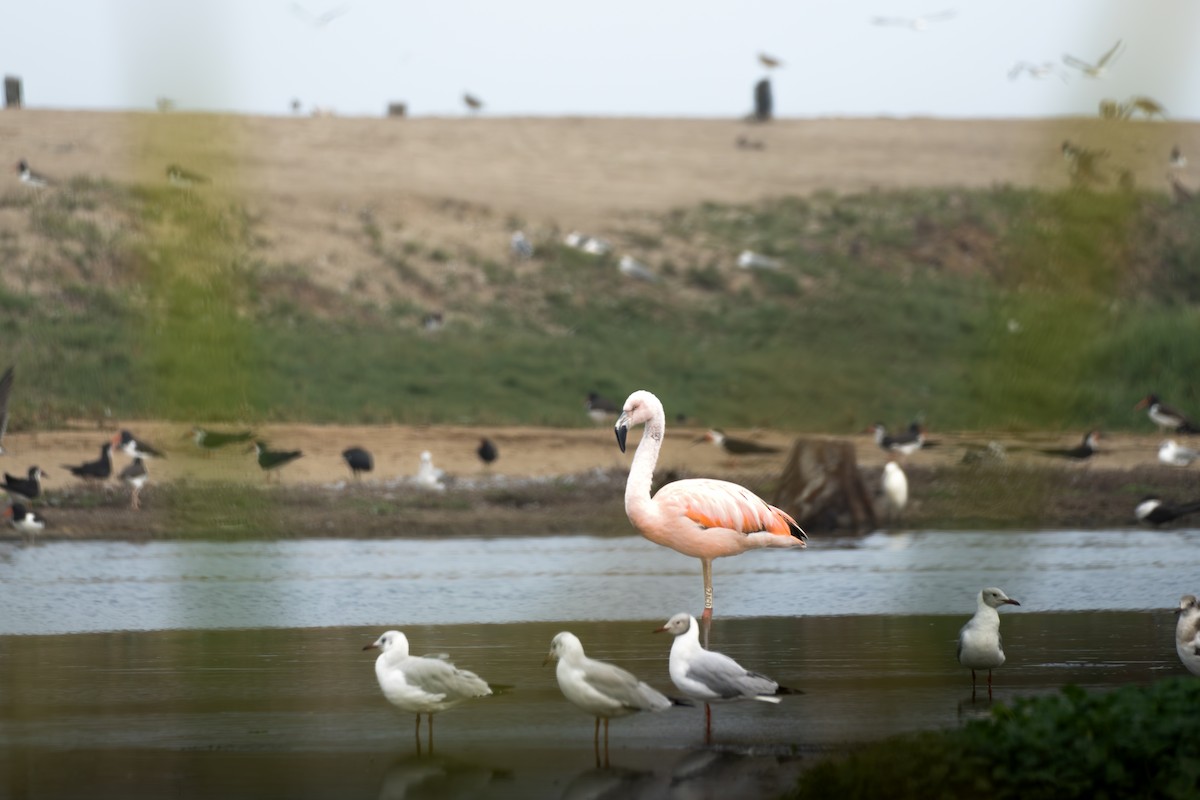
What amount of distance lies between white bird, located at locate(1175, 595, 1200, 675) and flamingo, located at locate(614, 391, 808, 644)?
1650mm

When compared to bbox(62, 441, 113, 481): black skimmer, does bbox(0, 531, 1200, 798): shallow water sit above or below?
below

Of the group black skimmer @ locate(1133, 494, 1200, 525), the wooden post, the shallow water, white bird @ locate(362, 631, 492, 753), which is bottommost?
the shallow water

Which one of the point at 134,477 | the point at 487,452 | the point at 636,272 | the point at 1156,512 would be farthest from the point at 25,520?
the point at 636,272

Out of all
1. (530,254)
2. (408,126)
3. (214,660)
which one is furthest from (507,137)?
(214,660)

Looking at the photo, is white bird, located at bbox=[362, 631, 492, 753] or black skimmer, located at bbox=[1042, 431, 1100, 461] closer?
white bird, located at bbox=[362, 631, 492, 753]

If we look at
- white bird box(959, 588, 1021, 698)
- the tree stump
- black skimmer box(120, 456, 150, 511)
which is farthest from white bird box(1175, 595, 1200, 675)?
black skimmer box(120, 456, 150, 511)

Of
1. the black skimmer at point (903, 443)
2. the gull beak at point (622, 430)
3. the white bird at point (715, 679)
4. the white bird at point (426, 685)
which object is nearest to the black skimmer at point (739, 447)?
the black skimmer at point (903, 443)

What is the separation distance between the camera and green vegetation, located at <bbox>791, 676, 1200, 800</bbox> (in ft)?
12.4

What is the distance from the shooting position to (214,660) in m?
7.96

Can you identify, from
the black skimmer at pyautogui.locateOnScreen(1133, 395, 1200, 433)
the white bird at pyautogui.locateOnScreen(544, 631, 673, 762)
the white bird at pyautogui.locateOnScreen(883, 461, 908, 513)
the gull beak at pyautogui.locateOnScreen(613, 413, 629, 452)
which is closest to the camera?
the white bird at pyautogui.locateOnScreen(544, 631, 673, 762)

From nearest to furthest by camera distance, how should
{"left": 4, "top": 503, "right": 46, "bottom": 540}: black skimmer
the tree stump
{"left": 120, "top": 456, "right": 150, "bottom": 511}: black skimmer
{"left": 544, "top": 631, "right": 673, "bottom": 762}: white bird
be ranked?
{"left": 544, "top": 631, "right": 673, "bottom": 762}: white bird → {"left": 4, "top": 503, "right": 46, "bottom": 540}: black skimmer → the tree stump → {"left": 120, "top": 456, "right": 150, "bottom": 511}: black skimmer

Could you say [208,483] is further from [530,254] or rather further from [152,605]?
[530,254]

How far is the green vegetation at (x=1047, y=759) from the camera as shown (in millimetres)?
→ 3783

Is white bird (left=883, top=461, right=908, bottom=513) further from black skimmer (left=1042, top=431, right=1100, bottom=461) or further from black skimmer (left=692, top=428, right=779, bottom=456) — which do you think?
black skimmer (left=1042, top=431, right=1100, bottom=461)
